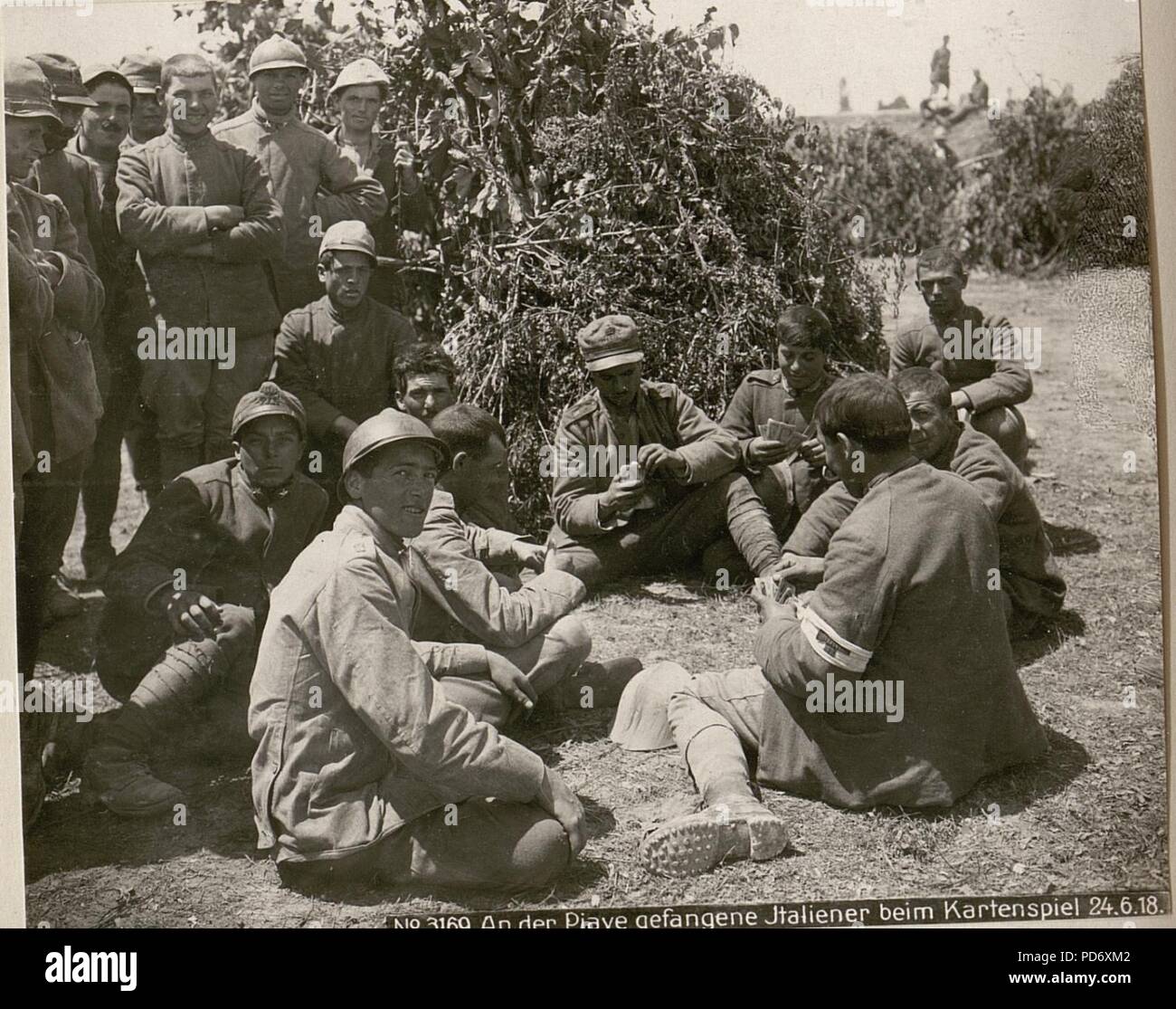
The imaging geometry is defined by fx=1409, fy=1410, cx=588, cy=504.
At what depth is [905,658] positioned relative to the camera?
5.46 metres

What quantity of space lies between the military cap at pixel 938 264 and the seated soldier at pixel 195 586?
288 centimetres

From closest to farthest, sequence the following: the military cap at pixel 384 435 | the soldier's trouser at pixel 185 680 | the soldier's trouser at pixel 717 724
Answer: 1. the military cap at pixel 384 435
2. the soldier's trouser at pixel 717 724
3. the soldier's trouser at pixel 185 680

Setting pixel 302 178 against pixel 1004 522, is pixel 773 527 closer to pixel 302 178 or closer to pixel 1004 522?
pixel 1004 522

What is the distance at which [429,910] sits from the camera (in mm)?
5582

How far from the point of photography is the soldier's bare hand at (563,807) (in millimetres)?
5320

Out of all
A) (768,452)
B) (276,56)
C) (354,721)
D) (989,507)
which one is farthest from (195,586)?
(989,507)

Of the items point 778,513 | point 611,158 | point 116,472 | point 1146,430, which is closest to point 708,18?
point 611,158

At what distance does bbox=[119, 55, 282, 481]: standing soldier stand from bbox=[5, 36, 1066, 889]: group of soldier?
1 centimetres

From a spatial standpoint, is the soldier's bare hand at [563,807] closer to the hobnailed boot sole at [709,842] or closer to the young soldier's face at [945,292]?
the hobnailed boot sole at [709,842]

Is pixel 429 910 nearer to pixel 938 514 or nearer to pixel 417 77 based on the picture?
pixel 938 514

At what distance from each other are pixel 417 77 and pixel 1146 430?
3669 mm

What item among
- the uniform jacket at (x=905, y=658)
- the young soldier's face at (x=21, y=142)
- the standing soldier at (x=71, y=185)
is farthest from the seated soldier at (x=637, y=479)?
the young soldier's face at (x=21, y=142)

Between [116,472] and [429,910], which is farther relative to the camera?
[116,472]

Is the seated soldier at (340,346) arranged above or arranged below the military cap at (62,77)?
below
